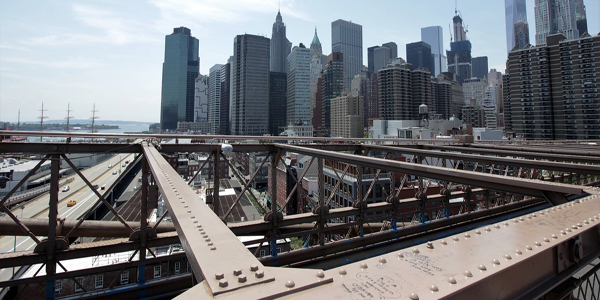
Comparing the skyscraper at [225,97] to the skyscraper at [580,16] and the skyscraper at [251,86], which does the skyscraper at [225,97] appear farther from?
the skyscraper at [580,16]

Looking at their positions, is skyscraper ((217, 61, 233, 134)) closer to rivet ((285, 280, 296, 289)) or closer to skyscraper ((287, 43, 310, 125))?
skyscraper ((287, 43, 310, 125))

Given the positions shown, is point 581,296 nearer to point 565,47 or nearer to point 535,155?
point 535,155

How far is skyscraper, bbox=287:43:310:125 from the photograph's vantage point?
13725 cm

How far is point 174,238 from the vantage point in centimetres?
699

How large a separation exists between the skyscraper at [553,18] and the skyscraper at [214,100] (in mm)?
199077

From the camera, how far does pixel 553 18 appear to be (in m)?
182

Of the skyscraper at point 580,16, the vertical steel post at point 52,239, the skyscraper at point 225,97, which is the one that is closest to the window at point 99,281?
the vertical steel post at point 52,239

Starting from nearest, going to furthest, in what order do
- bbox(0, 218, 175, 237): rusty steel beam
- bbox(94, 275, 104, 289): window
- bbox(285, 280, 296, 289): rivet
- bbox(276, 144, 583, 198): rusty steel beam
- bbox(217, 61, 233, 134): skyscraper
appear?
bbox(285, 280, 296, 289): rivet < bbox(276, 144, 583, 198): rusty steel beam < bbox(0, 218, 175, 237): rusty steel beam < bbox(94, 275, 104, 289): window < bbox(217, 61, 233, 134): skyscraper

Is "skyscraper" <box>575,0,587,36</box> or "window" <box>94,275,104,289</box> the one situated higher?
"skyscraper" <box>575,0,587,36</box>

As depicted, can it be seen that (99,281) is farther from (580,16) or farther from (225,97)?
(580,16)

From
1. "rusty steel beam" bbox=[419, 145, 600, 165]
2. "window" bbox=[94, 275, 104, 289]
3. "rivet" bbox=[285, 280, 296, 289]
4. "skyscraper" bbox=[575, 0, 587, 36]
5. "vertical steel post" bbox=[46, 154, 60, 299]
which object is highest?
"skyscraper" bbox=[575, 0, 587, 36]

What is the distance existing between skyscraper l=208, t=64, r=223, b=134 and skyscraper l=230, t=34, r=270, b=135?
36.0 m

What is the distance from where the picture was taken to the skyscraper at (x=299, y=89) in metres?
137

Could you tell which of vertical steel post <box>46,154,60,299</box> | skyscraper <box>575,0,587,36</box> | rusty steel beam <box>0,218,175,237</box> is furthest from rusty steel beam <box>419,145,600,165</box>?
skyscraper <box>575,0,587,36</box>
